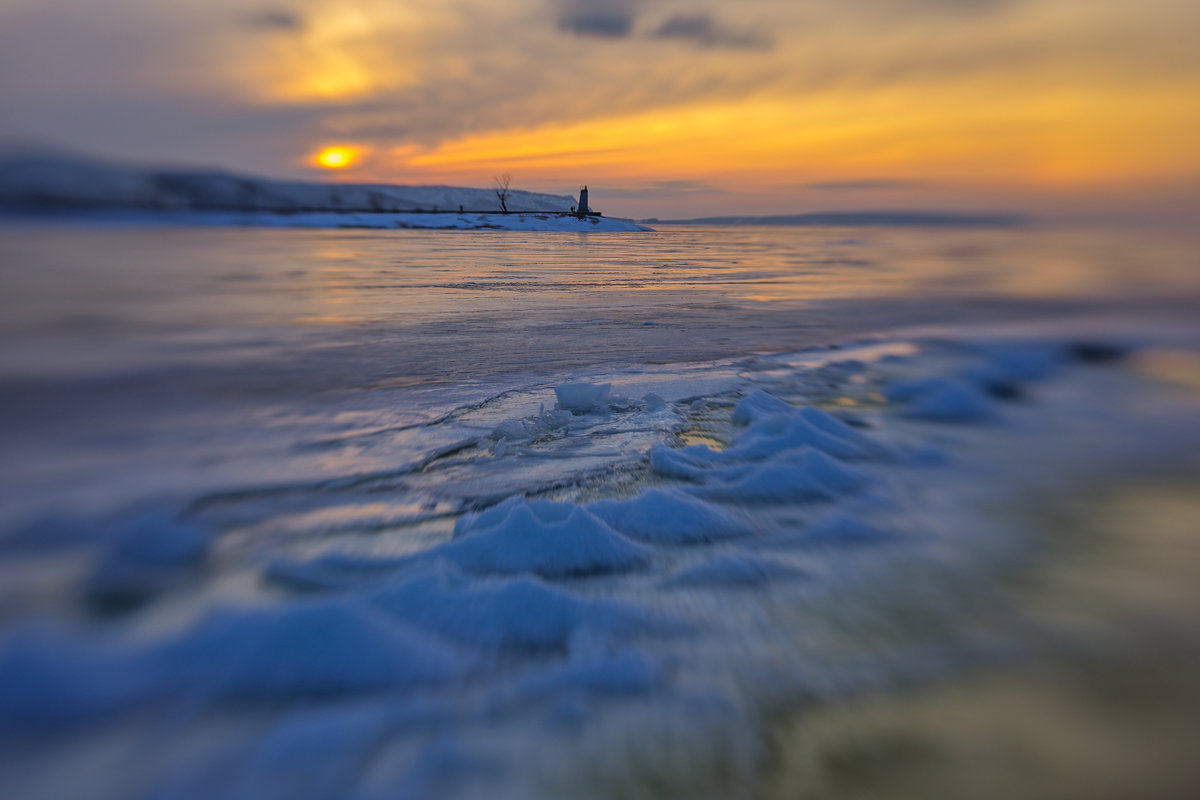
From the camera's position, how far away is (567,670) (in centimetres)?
127

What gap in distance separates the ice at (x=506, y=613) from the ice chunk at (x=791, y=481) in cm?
74

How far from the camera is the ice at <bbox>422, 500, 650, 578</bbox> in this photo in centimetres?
162

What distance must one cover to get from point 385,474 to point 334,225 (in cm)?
→ 3586

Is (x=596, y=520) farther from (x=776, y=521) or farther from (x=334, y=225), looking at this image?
(x=334, y=225)

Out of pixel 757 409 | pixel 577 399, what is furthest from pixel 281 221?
pixel 757 409

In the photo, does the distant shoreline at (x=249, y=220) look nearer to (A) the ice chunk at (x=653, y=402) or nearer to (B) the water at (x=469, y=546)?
(B) the water at (x=469, y=546)

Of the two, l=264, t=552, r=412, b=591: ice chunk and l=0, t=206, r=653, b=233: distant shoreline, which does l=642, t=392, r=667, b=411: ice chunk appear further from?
l=0, t=206, r=653, b=233: distant shoreline

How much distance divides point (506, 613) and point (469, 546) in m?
0.29

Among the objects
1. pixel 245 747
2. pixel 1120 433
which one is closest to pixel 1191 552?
pixel 1120 433

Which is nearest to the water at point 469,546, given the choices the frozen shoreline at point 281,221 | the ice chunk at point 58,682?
the ice chunk at point 58,682

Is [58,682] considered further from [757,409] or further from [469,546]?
[757,409]

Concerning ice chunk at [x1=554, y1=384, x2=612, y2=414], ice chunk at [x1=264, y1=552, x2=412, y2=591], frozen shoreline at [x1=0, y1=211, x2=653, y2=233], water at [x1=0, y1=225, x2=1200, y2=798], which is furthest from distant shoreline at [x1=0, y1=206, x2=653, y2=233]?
ice chunk at [x1=264, y1=552, x2=412, y2=591]

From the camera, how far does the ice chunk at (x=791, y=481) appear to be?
210 centimetres

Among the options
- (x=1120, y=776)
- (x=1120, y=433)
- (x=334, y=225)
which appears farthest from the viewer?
(x=334, y=225)
